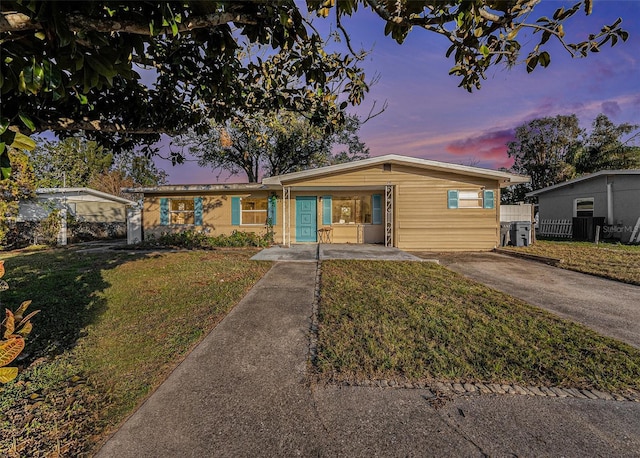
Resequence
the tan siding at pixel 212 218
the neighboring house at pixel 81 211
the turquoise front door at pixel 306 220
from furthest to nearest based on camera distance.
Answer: the neighboring house at pixel 81 211
the tan siding at pixel 212 218
the turquoise front door at pixel 306 220

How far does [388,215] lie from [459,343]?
28.9ft

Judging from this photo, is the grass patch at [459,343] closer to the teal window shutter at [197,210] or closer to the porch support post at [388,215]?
the porch support post at [388,215]

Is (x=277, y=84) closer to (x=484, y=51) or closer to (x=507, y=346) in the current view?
(x=484, y=51)

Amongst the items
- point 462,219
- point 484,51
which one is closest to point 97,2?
point 484,51

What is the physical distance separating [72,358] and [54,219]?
50.8 feet

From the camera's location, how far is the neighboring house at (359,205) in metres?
11.4

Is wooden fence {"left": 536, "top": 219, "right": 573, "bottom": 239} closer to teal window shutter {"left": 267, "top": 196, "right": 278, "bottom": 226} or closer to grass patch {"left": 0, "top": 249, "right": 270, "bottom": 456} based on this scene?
teal window shutter {"left": 267, "top": 196, "right": 278, "bottom": 226}

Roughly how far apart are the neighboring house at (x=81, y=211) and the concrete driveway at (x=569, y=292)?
16001mm

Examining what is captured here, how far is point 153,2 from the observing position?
1.77 metres

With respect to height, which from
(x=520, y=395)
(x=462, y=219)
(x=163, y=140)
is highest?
(x=163, y=140)

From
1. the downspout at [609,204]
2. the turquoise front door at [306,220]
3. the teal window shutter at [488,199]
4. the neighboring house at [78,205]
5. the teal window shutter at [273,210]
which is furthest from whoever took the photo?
the downspout at [609,204]

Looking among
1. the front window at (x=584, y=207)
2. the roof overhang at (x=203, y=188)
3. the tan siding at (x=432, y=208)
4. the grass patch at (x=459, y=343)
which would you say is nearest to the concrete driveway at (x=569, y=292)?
the grass patch at (x=459, y=343)

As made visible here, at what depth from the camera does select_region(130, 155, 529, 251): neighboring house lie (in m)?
11.4

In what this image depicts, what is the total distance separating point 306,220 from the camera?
12750 millimetres
